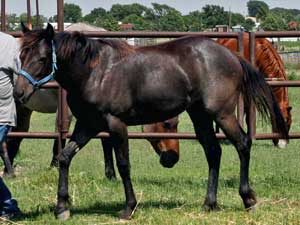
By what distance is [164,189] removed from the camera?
25.5 feet

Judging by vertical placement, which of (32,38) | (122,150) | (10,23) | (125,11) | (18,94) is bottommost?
(125,11)

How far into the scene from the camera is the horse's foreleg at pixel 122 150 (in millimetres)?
6250

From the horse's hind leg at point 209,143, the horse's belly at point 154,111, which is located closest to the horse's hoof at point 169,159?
the horse's hind leg at point 209,143

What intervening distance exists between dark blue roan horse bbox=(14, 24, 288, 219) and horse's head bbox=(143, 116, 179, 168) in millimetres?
2154

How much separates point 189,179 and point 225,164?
178cm

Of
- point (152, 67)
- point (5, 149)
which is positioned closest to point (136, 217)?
point (152, 67)

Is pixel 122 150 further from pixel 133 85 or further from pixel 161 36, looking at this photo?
pixel 161 36

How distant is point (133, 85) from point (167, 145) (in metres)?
3.04

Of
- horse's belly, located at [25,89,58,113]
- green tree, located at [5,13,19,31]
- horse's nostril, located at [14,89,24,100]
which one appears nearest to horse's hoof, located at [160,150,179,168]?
horse's belly, located at [25,89,58,113]

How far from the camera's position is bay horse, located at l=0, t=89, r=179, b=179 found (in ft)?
29.1

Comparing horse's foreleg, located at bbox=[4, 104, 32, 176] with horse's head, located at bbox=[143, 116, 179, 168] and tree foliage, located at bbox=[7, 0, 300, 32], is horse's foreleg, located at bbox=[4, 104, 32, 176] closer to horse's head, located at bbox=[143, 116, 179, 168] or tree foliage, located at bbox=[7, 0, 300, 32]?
horse's head, located at bbox=[143, 116, 179, 168]

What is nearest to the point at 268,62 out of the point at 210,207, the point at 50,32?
the point at 210,207

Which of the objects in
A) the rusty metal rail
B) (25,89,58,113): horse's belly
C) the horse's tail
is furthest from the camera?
(25,89,58,113): horse's belly

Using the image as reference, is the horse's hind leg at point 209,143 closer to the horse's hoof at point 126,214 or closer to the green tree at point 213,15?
the horse's hoof at point 126,214
